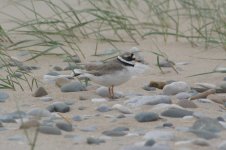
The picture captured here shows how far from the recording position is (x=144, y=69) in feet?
17.6

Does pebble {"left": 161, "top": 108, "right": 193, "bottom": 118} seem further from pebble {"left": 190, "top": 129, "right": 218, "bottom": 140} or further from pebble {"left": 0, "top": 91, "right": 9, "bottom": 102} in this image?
pebble {"left": 0, "top": 91, "right": 9, "bottom": 102}

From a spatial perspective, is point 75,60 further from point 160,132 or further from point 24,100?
point 160,132

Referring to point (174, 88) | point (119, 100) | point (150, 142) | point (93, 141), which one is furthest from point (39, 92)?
point (150, 142)

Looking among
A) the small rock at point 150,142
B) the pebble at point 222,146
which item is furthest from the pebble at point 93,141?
the pebble at point 222,146

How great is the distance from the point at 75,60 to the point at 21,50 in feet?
1.37

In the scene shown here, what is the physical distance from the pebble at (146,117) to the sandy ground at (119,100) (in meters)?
0.03

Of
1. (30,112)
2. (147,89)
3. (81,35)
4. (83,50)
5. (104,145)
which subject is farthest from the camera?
(81,35)

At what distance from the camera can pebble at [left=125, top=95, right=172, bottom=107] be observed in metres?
4.08

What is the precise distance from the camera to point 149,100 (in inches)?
161

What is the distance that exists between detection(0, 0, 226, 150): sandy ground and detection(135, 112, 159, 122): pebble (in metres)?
0.03

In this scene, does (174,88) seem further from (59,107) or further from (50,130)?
(50,130)

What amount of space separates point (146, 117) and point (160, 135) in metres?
0.36

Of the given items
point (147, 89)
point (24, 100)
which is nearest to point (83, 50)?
point (147, 89)

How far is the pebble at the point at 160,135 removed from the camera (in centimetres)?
332
